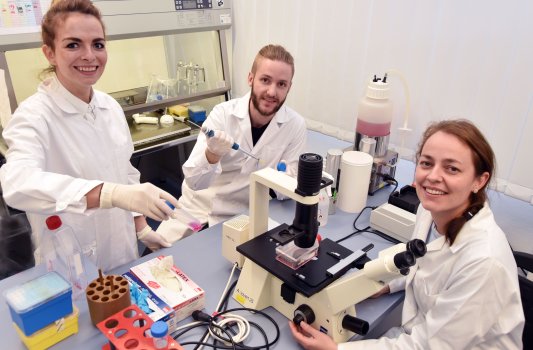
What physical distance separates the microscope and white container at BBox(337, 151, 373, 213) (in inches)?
18.8

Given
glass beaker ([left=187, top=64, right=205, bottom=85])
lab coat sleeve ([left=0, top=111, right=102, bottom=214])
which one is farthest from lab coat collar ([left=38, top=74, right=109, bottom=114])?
glass beaker ([left=187, top=64, right=205, bottom=85])

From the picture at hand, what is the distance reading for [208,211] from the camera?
1874mm

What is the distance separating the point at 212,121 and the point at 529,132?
4.40 ft

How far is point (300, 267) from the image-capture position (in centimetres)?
105

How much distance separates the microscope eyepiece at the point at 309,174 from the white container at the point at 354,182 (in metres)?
0.67

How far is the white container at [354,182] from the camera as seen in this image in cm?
159

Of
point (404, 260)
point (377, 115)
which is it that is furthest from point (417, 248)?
point (377, 115)

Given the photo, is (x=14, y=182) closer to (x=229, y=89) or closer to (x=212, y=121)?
(x=212, y=121)

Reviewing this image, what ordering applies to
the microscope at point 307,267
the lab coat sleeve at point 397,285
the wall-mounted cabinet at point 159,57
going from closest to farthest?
the microscope at point 307,267
the lab coat sleeve at point 397,285
the wall-mounted cabinet at point 159,57

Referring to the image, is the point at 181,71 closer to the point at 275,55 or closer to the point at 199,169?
the point at 275,55

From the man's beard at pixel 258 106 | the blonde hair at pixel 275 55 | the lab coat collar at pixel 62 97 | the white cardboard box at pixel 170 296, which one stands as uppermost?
the blonde hair at pixel 275 55

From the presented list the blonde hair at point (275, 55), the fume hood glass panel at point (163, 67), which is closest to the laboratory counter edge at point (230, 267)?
the blonde hair at point (275, 55)

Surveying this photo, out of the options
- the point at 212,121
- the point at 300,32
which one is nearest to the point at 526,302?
the point at 212,121

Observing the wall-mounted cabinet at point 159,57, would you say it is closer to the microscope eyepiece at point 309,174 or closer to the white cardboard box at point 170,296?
the white cardboard box at point 170,296
